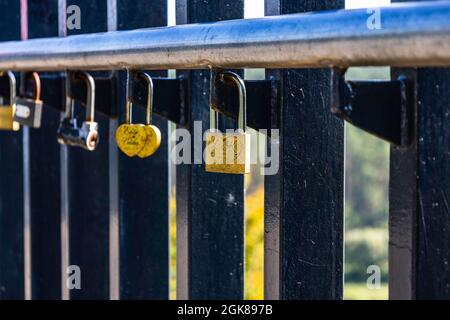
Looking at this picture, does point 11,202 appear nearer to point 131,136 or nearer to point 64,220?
point 64,220

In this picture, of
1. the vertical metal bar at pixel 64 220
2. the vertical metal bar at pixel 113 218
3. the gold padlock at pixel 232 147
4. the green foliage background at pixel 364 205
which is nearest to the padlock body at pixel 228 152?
the gold padlock at pixel 232 147

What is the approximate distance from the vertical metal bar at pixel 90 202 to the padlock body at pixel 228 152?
0.47m

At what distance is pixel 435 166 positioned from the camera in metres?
0.92

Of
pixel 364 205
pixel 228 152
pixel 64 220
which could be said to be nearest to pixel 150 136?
pixel 228 152

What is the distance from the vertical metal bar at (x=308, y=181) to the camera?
42.4 inches

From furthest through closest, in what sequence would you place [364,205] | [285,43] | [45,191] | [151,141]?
1. [364,205]
2. [45,191]
3. [151,141]
4. [285,43]

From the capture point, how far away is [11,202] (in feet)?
6.33

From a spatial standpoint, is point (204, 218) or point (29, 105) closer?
point (204, 218)

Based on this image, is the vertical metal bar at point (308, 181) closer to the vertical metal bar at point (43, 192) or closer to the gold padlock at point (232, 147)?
the gold padlock at point (232, 147)

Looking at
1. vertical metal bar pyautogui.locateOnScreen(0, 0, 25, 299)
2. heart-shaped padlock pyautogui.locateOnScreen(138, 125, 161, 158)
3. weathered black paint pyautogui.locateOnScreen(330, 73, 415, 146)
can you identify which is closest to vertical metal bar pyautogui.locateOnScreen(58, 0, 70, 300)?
vertical metal bar pyautogui.locateOnScreen(0, 0, 25, 299)

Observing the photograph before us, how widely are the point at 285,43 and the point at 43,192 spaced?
41.1 inches

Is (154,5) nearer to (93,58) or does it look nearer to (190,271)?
(93,58)

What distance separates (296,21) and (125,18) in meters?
0.60
